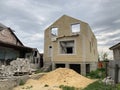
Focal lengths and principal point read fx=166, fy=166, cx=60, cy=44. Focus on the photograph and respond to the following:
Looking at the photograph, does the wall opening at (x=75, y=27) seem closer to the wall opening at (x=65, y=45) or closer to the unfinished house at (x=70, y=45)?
the unfinished house at (x=70, y=45)

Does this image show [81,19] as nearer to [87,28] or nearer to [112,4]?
[87,28]

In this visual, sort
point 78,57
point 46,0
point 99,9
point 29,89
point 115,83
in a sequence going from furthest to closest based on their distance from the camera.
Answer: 1. point 78,57
2. point 99,9
3. point 46,0
4. point 29,89
5. point 115,83

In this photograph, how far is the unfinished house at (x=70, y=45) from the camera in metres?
19.2

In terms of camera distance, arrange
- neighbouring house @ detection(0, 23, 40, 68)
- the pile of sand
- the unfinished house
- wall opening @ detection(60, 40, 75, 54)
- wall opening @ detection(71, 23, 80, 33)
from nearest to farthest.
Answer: the pile of sand < neighbouring house @ detection(0, 23, 40, 68) < the unfinished house < wall opening @ detection(60, 40, 75, 54) < wall opening @ detection(71, 23, 80, 33)

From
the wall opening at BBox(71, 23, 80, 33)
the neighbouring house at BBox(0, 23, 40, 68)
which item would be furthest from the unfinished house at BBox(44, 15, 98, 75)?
the neighbouring house at BBox(0, 23, 40, 68)

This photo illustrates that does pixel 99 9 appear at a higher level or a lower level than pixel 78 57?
higher

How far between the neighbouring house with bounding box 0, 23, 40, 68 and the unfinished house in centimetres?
193

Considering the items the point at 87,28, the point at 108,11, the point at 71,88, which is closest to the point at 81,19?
the point at 87,28

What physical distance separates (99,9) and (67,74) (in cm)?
654

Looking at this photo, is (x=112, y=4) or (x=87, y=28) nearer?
(x=112, y=4)

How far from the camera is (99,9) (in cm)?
1456

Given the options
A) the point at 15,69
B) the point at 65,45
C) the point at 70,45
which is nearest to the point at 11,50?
the point at 15,69

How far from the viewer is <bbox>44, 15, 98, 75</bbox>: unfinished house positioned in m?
19.2

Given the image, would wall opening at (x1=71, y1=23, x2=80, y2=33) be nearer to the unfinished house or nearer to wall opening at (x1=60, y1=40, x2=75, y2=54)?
the unfinished house
